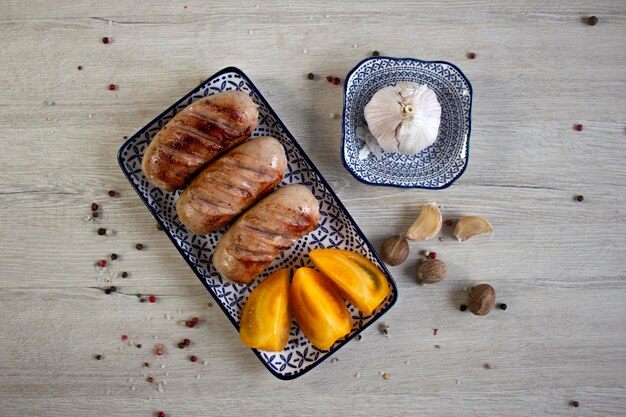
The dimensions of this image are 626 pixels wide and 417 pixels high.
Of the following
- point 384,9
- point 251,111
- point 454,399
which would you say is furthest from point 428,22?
point 454,399

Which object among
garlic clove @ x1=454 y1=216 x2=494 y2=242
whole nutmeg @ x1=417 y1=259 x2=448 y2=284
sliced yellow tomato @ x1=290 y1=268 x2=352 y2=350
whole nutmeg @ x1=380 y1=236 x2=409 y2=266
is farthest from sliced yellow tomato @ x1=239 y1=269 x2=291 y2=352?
garlic clove @ x1=454 y1=216 x2=494 y2=242

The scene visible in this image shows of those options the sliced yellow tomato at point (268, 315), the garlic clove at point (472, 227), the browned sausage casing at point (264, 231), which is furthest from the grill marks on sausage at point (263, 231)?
the garlic clove at point (472, 227)

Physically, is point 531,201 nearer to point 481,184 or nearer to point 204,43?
point 481,184

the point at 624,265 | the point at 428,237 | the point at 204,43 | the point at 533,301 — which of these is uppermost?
the point at 204,43

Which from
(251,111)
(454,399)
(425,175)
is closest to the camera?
(251,111)

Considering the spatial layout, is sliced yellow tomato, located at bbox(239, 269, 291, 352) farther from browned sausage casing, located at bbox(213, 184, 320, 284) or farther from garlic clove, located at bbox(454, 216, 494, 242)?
garlic clove, located at bbox(454, 216, 494, 242)

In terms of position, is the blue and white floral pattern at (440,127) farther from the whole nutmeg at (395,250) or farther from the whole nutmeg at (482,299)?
the whole nutmeg at (482,299)

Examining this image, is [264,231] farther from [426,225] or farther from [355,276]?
[426,225]
